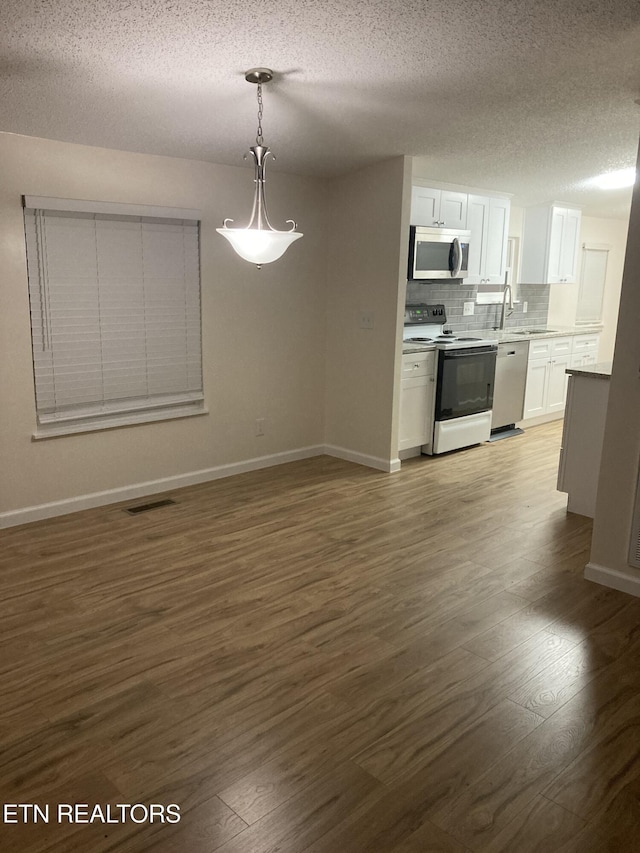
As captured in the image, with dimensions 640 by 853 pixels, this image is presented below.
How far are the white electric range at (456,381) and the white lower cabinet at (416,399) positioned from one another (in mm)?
60

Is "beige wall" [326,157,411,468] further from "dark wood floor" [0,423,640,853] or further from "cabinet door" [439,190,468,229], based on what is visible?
"dark wood floor" [0,423,640,853]

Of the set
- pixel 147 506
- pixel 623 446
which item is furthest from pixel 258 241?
pixel 147 506

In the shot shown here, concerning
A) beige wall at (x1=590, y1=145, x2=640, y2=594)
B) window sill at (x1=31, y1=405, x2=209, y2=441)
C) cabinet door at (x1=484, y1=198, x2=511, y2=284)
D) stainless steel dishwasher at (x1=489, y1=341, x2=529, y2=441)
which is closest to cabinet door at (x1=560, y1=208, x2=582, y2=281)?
cabinet door at (x1=484, y1=198, x2=511, y2=284)

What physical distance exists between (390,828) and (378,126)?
3.28 m

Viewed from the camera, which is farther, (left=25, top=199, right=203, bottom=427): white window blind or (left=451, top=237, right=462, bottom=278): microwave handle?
(left=451, top=237, right=462, bottom=278): microwave handle

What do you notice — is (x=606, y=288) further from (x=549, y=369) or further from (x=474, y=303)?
(x=474, y=303)

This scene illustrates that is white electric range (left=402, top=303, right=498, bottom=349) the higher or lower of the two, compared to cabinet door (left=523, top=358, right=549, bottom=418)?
higher

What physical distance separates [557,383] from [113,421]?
4.64m

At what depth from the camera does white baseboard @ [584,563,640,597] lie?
312 cm

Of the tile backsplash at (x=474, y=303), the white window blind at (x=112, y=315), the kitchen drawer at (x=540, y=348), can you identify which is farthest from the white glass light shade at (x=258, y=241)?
the kitchen drawer at (x=540, y=348)

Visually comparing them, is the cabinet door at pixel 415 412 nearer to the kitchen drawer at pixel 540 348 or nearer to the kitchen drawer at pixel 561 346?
the kitchen drawer at pixel 540 348

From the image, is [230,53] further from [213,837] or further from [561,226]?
[561,226]

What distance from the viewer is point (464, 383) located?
548cm

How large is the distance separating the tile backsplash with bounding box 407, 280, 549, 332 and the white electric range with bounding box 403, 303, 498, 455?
144 millimetres
